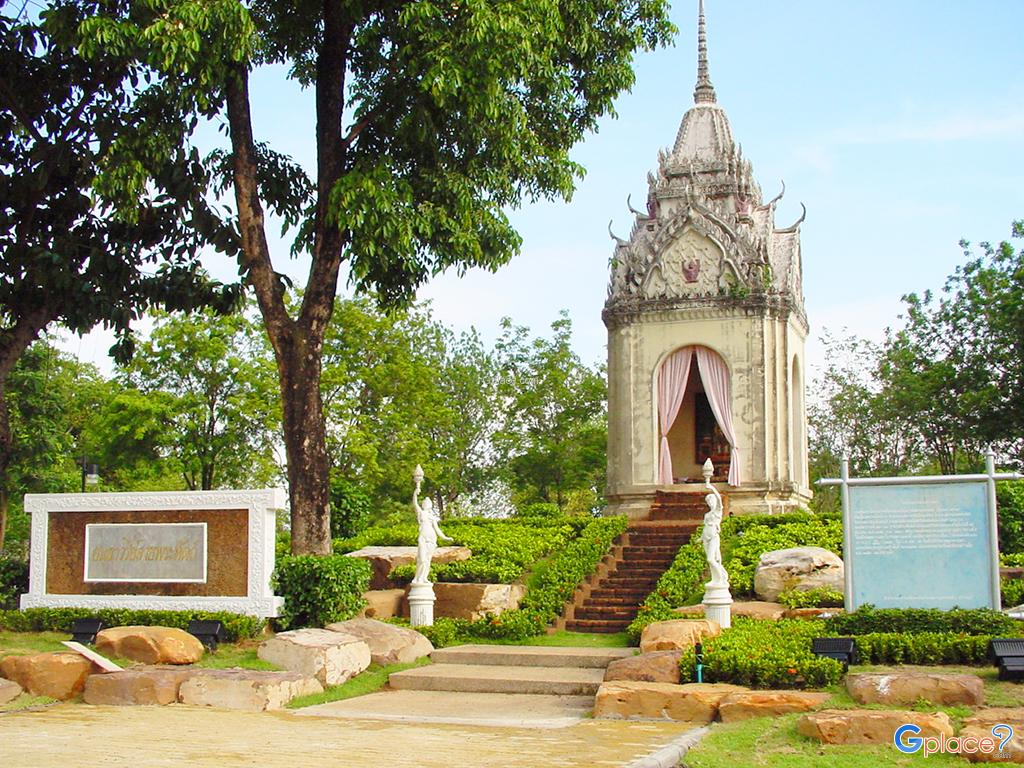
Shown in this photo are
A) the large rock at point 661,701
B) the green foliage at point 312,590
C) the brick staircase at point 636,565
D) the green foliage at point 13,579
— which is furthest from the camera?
the brick staircase at point 636,565

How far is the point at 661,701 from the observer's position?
10.3 meters

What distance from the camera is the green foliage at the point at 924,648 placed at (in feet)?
36.6

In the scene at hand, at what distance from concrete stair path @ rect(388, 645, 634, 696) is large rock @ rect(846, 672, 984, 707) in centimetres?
292

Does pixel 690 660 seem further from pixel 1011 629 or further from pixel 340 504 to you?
pixel 340 504

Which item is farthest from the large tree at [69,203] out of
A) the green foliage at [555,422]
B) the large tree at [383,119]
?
the green foliage at [555,422]

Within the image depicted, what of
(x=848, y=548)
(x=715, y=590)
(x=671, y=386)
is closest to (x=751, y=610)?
(x=715, y=590)

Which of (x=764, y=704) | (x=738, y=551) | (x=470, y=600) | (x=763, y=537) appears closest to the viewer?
(x=764, y=704)

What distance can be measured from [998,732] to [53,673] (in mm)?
8133

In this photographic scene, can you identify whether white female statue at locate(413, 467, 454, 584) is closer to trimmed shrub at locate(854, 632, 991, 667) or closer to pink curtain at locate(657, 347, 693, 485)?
trimmed shrub at locate(854, 632, 991, 667)

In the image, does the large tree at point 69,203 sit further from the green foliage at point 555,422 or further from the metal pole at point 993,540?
the green foliage at point 555,422

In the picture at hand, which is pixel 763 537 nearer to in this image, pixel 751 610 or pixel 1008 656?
pixel 751 610

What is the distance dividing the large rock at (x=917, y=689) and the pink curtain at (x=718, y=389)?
1417cm

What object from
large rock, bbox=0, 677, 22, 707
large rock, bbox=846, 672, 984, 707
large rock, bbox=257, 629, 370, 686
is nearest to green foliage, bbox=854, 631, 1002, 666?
large rock, bbox=846, 672, 984, 707

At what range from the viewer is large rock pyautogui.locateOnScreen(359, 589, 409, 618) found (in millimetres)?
16281
